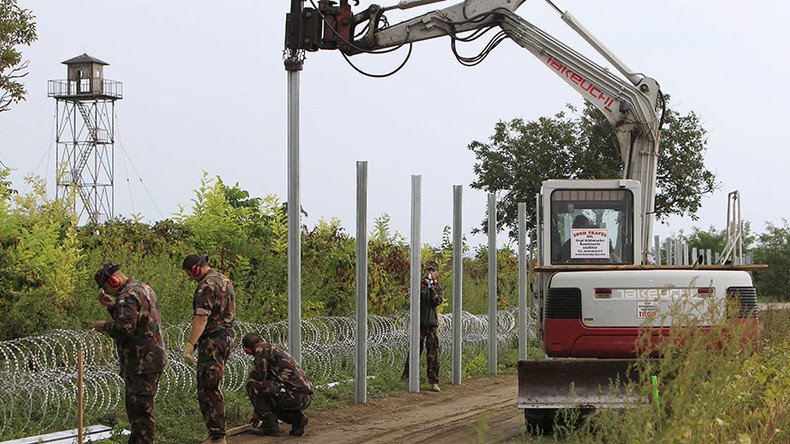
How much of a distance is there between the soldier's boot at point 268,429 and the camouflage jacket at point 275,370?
47 cm

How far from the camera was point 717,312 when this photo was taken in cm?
1183

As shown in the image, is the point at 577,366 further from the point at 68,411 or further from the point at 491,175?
the point at 491,175

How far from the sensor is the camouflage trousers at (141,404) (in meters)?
12.6

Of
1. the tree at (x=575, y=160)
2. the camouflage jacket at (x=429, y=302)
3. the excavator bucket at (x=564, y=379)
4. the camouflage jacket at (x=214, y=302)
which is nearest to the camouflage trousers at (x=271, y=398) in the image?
the camouflage jacket at (x=214, y=302)

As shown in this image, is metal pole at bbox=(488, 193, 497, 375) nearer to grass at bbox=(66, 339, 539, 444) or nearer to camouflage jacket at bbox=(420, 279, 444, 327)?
grass at bbox=(66, 339, 539, 444)

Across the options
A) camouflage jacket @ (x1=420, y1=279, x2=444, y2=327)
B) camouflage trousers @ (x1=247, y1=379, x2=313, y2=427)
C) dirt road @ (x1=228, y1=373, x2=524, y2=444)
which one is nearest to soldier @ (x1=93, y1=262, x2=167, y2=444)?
dirt road @ (x1=228, y1=373, x2=524, y2=444)

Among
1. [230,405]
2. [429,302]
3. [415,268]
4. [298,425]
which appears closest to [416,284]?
[415,268]

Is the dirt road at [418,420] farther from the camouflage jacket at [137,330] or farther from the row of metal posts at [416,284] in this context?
the camouflage jacket at [137,330]

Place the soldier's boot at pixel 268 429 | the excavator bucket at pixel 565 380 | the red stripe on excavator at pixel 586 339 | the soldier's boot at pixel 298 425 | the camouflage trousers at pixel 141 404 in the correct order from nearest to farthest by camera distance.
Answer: the camouflage trousers at pixel 141 404, the excavator bucket at pixel 565 380, the red stripe on excavator at pixel 586 339, the soldier's boot at pixel 268 429, the soldier's boot at pixel 298 425

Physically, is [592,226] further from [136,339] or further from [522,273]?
[522,273]

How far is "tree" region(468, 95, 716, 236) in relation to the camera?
48.8 m

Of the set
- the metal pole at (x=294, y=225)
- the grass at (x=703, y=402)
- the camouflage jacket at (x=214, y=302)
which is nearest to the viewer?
the grass at (x=703, y=402)

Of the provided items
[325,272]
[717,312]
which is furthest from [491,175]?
[717,312]

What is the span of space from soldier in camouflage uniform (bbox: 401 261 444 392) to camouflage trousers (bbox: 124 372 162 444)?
364 inches
